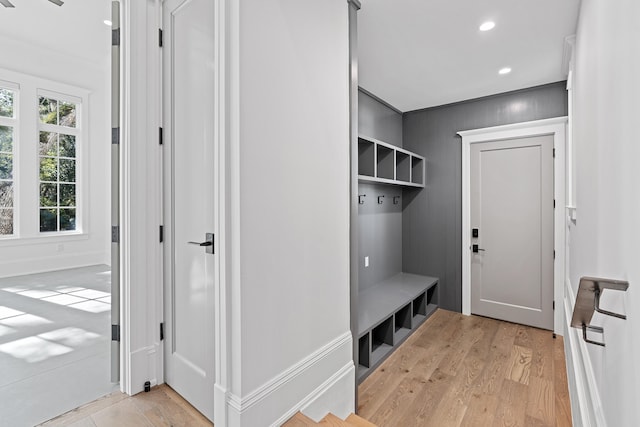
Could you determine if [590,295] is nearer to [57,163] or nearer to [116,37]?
[116,37]

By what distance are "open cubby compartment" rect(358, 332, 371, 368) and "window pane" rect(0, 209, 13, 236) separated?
5.56 meters

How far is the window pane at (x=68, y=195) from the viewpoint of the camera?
5379 mm

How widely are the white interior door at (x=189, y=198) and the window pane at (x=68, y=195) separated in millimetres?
4804

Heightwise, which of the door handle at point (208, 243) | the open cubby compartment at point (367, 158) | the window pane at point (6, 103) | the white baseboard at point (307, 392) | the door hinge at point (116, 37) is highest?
the window pane at point (6, 103)

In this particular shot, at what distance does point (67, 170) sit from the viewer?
5.42 m

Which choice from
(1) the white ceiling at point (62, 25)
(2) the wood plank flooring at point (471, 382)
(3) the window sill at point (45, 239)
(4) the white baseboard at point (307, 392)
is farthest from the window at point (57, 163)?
(2) the wood plank flooring at point (471, 382)

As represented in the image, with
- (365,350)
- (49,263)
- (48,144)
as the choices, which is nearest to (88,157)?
(48,144)

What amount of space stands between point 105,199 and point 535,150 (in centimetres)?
681

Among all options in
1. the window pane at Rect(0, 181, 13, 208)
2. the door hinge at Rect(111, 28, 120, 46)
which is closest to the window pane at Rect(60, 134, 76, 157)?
the window pane at Rect(0, 181, 13, 208)

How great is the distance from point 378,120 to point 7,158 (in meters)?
5.54

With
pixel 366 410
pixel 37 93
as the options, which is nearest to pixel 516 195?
pixel 366 410

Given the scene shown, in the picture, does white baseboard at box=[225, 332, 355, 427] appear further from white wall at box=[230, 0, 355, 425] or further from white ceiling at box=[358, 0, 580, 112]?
white ceiling at box=[358, 0, 580, 112]

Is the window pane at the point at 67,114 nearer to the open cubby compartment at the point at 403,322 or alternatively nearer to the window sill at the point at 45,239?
the window sill at the point at 45,239

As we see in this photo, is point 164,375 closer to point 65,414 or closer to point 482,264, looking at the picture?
point 65,414
